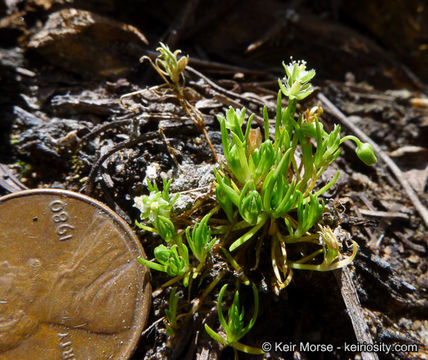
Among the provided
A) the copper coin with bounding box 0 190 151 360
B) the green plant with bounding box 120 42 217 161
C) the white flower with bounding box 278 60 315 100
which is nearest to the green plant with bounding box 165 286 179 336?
the copper coin with bounding box 0 190 151 360

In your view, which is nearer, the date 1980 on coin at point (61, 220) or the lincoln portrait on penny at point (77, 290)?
the lincoln portrait on penny at point (77, 290)

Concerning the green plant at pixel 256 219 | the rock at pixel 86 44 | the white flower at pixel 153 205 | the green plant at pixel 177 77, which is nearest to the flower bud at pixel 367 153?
the green plant at pixel 256 219

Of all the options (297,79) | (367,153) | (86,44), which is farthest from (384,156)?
(86,44)

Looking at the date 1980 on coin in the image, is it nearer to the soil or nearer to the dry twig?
the soil

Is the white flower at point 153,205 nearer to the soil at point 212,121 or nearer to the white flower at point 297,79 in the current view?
the soil at point 212,121

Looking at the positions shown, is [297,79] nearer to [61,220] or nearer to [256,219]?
[256,219]

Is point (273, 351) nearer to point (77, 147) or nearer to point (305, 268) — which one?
point (305, 268)
